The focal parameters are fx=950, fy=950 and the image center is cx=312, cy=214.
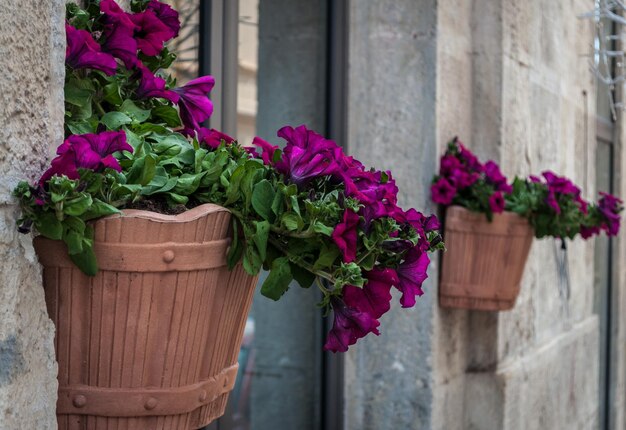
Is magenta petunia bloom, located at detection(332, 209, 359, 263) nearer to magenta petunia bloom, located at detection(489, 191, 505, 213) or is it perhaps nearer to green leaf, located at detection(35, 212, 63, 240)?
green leaf, located at detection(35, 212, 63, 240)

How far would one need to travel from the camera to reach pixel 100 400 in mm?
1346

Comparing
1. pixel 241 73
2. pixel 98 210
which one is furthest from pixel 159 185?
pixel 241 73

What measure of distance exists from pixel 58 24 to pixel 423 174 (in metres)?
2.05

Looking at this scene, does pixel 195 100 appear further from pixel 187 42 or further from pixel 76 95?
pixel 187 42

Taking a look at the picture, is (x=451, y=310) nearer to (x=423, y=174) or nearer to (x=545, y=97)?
(x=423, y=174)

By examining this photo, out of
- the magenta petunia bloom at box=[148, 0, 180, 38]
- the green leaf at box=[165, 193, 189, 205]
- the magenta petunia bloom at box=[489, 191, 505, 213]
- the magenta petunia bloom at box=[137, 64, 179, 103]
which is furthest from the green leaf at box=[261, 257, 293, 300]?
the magenta petunia bloom at box=[489, 191, 505, 213]

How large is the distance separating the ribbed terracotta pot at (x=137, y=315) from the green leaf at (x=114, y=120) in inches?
9.7

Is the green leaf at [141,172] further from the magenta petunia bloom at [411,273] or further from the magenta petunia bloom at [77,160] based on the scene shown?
the magenta petunia bloom at [411,273]

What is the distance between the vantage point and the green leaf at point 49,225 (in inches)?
49.3

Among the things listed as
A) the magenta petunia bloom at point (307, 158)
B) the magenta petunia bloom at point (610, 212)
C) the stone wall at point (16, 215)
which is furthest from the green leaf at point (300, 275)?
the magenta petunia bloom at point (610, 212)

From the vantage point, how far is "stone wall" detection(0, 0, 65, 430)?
49.7 inches

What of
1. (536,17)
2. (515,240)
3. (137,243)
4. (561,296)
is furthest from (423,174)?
(137,243)

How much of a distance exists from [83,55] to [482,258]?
2.06 meters

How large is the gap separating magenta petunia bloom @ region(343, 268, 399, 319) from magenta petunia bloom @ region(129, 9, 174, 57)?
56cm
